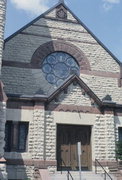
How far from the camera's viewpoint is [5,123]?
61.2 ft

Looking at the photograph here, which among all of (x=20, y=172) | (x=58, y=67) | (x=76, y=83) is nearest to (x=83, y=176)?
(x=20, y=172)

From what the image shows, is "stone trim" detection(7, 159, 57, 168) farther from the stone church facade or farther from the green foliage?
the green foliage

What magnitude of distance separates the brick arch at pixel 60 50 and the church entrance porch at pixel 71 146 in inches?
183

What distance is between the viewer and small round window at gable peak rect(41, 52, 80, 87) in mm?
22219

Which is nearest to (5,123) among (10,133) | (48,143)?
(10,133)

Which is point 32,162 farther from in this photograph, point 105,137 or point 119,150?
point 119,150

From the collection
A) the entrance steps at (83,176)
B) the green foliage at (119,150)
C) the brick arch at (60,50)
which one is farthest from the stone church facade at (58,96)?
the entrance steps at (83,176)

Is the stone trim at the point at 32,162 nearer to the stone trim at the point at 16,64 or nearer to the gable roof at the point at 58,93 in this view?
the gable roof at the point at 58,93

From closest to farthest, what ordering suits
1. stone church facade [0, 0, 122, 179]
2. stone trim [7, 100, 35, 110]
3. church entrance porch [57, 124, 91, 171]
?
1. stone church facade [0, 0, 122, 179]
2. stone trim [7, 100, 35, 110]
3. church entrance porch [57, 124, 91, 171]

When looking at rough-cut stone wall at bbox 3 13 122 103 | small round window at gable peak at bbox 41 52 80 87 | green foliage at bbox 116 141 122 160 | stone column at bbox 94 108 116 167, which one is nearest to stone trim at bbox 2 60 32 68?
rough-cut stone wall at bbox 3 13 122 103

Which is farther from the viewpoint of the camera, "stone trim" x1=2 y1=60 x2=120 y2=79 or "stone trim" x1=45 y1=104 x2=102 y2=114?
"stone trim" x1=2 y1=60 x2=120 y2=79

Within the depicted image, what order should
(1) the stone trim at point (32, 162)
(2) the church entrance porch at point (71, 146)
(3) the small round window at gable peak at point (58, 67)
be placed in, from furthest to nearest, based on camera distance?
1. (3) the small round window at gable peak at point (58, 67)
2. (2) the church entrance porch at point (71, 146)
3. (1) the stone trim at point (32, 162)

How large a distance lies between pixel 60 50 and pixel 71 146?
6.61 meters

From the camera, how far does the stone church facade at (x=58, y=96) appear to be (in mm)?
18703
